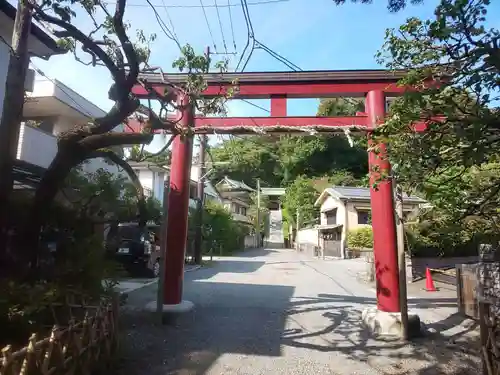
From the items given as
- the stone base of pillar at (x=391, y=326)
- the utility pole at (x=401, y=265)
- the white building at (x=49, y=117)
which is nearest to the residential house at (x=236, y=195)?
the white building at (x=49, y=117)

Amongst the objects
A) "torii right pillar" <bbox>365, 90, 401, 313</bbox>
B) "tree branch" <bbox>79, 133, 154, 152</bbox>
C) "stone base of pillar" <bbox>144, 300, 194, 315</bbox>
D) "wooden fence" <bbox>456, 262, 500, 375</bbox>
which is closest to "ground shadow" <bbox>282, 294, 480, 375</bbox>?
"torii right pillar" <bbox>365, 90, 401, 313</bbox>

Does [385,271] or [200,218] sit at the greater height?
[200,218]

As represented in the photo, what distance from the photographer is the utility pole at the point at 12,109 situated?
16.4 feet

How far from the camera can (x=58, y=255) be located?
6086 millimetres

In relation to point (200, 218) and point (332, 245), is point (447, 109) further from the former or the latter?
point (332, 245)

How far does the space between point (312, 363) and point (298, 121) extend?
180 inches

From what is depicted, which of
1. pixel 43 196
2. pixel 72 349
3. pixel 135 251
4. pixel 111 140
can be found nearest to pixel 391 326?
pixel 72 349

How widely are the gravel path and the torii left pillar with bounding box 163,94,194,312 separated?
50 cm

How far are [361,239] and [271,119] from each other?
20.4m

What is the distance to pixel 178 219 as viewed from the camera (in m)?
8.03

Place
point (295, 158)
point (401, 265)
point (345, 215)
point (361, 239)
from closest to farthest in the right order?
point (401, 265) → point (361, 239) → point (345, 215) → point (295, 158)

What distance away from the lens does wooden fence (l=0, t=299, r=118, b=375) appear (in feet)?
10.3

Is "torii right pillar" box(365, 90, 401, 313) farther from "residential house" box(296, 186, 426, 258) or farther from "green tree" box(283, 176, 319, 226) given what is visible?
"green tree" box(283, 176, 319, 226)

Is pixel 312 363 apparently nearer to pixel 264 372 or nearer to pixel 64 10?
pixel 264 372
